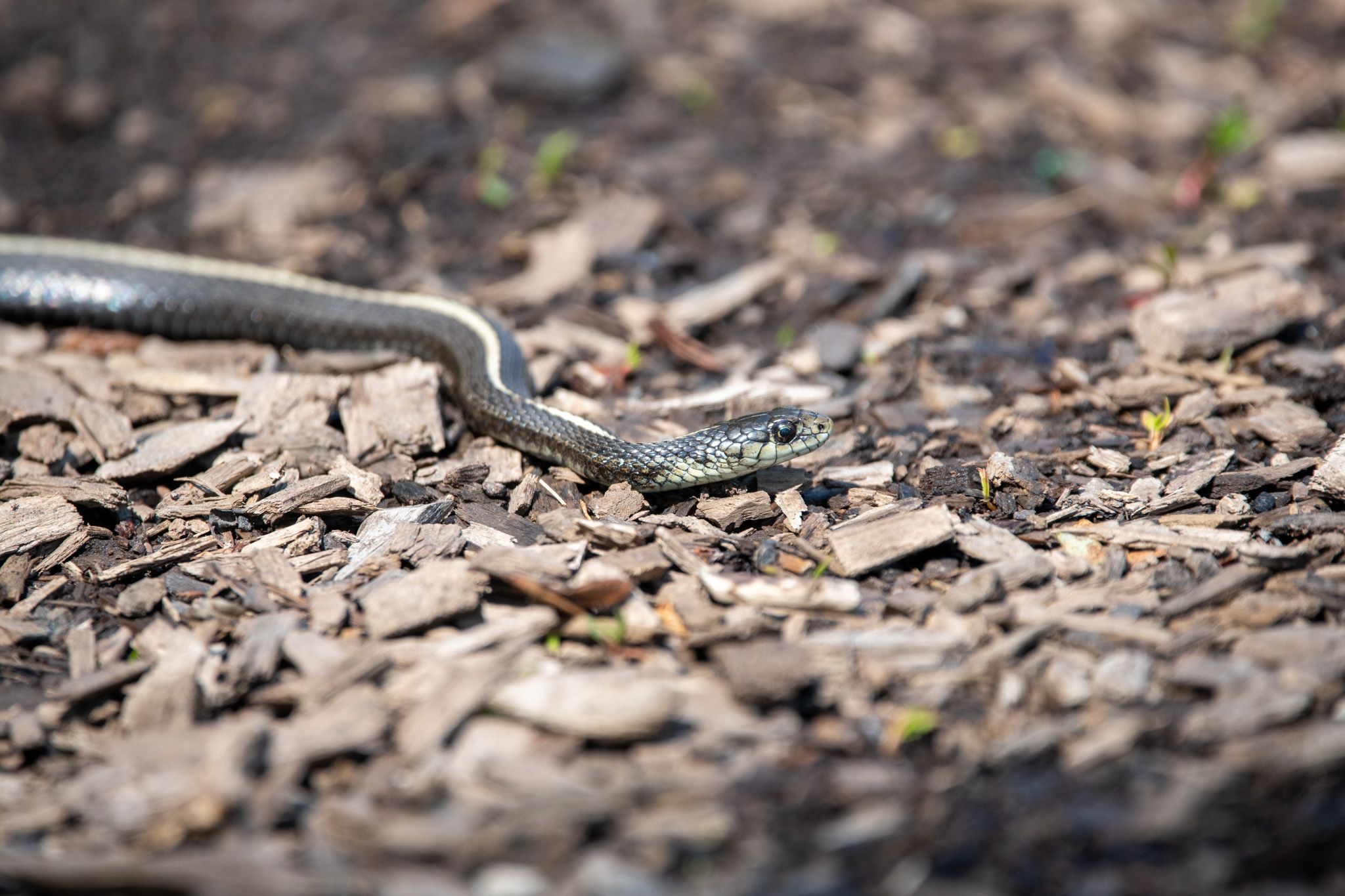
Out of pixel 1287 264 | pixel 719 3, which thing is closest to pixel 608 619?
pixel 1287 264

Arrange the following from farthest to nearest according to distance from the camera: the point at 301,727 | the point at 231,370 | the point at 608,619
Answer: the point at 231,370
the point at 608,619
the point at 301,727

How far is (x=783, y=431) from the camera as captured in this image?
21.7 feet

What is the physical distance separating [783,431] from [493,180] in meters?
5.08

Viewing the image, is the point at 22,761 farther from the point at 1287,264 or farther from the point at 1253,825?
the point at 1287,264

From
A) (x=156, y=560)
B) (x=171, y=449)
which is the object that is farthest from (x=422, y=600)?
(x=171, y=449)

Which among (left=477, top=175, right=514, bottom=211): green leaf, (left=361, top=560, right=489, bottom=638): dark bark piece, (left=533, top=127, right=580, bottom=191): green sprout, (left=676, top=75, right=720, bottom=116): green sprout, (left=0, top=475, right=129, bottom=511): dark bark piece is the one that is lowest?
(left=361, top=560, right=489, bottom=638): dark bark piece

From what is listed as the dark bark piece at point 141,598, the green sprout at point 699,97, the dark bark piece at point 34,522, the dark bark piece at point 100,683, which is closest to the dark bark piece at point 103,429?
the dark bark piece at point 34,522

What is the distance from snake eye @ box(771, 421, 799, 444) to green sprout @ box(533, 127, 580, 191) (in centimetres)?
463

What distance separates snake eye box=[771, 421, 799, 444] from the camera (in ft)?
21.7

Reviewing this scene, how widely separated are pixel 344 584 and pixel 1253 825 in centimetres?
459

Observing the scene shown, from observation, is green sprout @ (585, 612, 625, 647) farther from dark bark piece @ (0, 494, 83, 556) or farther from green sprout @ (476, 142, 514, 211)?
green sprout @ (476, 142, 514, 211)

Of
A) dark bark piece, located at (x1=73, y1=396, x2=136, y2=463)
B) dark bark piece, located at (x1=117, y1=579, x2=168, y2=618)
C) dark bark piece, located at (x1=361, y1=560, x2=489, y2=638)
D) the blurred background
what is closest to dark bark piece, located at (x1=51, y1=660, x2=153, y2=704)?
dark bark piece, located at (x1=117, y1=579, x2=168, y2=618)

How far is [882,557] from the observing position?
5789 millimetres

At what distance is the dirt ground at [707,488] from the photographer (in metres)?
4.29
